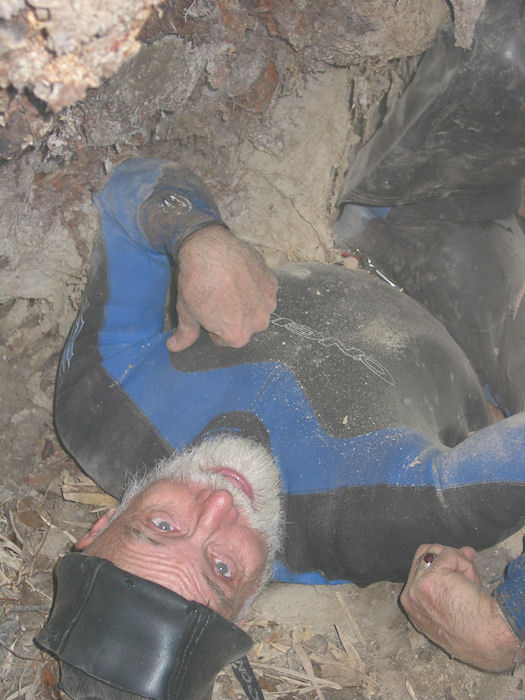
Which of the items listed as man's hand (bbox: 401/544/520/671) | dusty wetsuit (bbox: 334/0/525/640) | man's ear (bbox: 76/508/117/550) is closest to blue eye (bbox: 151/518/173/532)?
man's ear (bbox: 76/508/117/550)

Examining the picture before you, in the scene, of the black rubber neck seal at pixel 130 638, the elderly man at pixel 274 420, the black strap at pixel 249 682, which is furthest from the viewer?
the black strap at pixel 249 682

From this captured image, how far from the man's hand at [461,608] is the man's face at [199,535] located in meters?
0.48

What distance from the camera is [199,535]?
5.64ft

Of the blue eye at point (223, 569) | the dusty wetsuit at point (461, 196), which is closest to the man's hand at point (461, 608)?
the blue eye at point (223, 569)

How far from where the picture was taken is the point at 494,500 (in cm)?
160

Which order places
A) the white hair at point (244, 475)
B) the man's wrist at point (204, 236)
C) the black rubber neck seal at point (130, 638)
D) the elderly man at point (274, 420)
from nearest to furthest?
1. the black rubber neck seal at point (130, 638)
2. the elderly man at point (274, 420)
3. the white hair at point (244, 475)
4. the man's wrist at point (204, 236)

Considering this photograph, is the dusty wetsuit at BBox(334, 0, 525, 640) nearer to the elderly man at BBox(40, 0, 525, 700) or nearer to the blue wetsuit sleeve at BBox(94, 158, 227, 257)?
the elderly man at BBox(40, 0, 525, 700)

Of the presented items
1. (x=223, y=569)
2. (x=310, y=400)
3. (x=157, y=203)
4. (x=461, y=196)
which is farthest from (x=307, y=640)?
(x=461, y=196)

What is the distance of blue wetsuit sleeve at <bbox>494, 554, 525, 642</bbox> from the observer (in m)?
1.58

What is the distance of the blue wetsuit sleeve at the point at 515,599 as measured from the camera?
158 cm

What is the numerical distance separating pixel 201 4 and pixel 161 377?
48.5 inches

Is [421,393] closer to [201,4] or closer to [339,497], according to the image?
[339,497]

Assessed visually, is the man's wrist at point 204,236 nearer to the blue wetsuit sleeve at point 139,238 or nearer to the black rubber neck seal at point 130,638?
the blue wetsuit sleeve at point 139,238

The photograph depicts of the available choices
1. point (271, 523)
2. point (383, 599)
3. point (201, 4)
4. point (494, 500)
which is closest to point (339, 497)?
point (271, 523)
